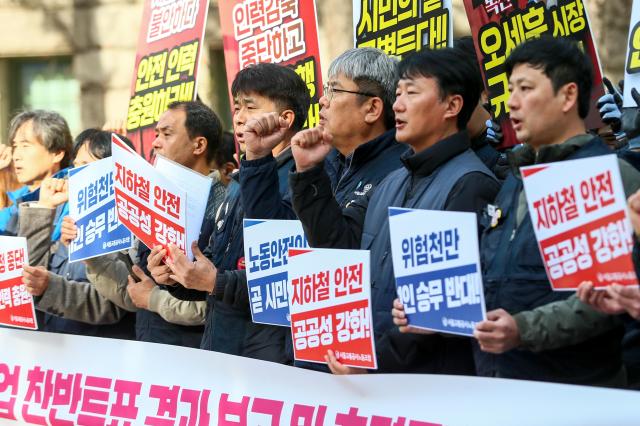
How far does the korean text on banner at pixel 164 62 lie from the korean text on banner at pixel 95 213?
1.77 metres

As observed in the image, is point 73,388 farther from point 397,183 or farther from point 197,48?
point 197,48

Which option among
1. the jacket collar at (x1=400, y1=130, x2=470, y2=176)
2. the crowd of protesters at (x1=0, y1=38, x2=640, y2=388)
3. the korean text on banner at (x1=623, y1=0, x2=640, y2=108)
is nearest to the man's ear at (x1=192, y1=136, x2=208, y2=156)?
the crowd of protesters at (x1=0, y1=38, x2=640, y2=388)

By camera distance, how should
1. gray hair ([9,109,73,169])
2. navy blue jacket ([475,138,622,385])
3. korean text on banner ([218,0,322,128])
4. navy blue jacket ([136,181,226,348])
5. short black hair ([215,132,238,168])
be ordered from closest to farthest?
navy blue jacket ([475,138,622,385]) < navy blue jacket ([136,181,226,348]) < korean text on banner ([218,0,322,128]) < gray hair ([9,109,73,169]) < short black hair ([215,132,238,168])

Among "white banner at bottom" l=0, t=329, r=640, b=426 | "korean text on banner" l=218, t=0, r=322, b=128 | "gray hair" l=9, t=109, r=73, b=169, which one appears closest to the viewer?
"white banner at bottom" l=0, t=329, r=640, b=426

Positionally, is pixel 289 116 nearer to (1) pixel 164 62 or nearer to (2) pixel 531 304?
(2) pixel 531 304

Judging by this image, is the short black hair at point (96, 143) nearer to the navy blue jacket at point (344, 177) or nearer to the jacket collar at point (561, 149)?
the navy blue jacket at point (344, 177)

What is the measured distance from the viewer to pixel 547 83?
11.7 ft

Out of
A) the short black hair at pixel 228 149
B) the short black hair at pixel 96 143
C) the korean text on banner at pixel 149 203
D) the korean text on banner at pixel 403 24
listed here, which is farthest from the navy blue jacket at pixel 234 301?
the short black hair at pixel 228 149

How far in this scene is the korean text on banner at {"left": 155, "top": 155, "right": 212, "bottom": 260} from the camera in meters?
4.70

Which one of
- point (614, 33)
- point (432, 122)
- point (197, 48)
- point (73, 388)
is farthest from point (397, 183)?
point (614, 33)

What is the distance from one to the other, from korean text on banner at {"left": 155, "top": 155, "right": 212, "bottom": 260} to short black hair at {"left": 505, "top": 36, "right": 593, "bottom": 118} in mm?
1573

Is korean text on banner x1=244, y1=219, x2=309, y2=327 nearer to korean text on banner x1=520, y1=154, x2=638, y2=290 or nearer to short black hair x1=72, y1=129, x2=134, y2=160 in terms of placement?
korean text on banner x1=520, y1=154, x2=638, y2=290

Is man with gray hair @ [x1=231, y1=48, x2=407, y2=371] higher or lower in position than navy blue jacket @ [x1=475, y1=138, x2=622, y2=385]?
higher

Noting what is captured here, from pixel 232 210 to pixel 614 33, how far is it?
18.4 feet
